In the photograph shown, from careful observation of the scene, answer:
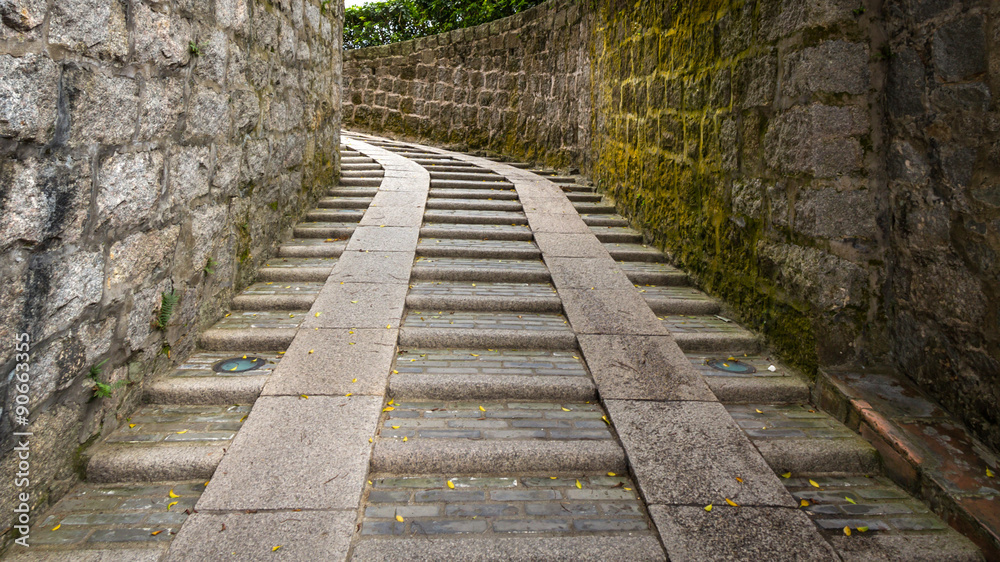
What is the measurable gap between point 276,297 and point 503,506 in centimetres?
245

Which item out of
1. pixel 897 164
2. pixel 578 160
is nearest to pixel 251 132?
pixel 897 164

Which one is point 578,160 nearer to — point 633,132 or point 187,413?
point 633,132

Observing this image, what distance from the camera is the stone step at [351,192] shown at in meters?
6.59

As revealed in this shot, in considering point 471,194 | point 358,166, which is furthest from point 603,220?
point 358,166

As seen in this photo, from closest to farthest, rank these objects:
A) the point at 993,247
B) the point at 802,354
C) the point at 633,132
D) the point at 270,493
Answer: the point at 270,493
the point at 993,247
the point at 802,354
the point at 633,132

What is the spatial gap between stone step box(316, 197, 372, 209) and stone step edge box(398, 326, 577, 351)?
285cm

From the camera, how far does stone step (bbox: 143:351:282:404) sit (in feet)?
10.1

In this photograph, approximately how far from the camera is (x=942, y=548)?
2264 millimetres

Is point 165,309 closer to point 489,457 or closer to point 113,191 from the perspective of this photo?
point 113,191

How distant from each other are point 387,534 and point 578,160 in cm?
677

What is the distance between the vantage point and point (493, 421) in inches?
117

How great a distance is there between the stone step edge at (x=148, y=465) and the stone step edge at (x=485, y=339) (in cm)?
135

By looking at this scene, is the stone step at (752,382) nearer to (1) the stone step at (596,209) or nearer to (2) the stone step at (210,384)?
(2) the stone step at (210,384)

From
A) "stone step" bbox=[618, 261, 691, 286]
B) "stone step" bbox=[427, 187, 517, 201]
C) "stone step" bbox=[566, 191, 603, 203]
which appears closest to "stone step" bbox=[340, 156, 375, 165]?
"stone step" bbox=[427, 187, 517, 201]
